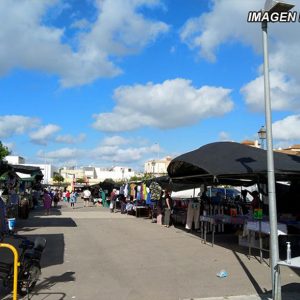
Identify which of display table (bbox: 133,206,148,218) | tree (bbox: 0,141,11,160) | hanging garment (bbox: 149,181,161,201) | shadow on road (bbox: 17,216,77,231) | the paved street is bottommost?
the paved street

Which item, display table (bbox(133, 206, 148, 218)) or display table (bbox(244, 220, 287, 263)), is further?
display table (bbox(133, 206, 148, 218))

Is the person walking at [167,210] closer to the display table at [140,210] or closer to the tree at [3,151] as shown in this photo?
the display table at [140,210]

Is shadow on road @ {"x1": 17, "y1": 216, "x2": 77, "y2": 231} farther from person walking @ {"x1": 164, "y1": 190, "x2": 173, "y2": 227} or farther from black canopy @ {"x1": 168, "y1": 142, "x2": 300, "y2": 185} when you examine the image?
black canopy @ {"x1": 168, "y1": 142, "x2": 300, "y2": 185}

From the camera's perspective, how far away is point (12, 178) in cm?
2281

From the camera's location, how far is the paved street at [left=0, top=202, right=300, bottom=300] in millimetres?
8195

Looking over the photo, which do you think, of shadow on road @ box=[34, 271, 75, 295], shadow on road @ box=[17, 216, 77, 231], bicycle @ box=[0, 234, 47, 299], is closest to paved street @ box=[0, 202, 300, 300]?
shadow on road @ box=[34, 271, 75, 295]

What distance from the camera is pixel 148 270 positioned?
33.6 feet

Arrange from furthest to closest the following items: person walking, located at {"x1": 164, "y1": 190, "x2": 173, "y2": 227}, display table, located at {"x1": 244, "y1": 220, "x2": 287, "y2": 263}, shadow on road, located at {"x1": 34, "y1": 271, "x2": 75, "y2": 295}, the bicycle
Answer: person walking, located at {"x1": 164, "y1": 190, "x2": 173, "y2": 227}, display table, located at {"x1": 244, "y1": 220, "x2": 287, "y2": 263}, shadow on road, located at {"x1": 34, "y1": 271, "x2": 75, "y2": 295}, the bicycle

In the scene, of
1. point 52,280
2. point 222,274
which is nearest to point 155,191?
point 222,274

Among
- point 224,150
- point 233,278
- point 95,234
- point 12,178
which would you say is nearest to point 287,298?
point 233,278

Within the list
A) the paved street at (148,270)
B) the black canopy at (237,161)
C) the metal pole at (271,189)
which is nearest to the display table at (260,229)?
the paved street at (148,270)

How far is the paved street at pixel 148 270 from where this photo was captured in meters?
8.20

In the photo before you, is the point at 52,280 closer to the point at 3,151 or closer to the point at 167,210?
the point at 167,210

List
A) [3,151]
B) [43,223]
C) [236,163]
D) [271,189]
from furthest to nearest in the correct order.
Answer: [3,151] → [43,223] → [236,163] → [271,189]
